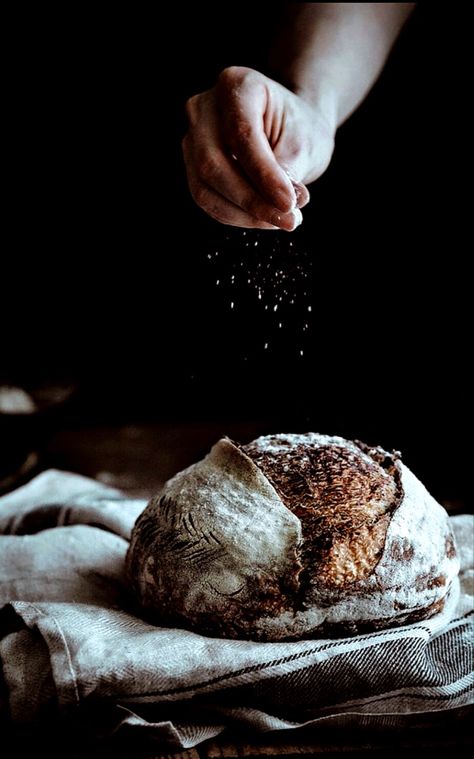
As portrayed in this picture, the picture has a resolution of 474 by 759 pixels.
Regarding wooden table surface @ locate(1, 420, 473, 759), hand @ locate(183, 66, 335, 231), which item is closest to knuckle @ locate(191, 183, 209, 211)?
hand @ locate(183, 66, 335, 231)

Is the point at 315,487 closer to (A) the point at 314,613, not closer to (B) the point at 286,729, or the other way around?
(A) the point at 314,613

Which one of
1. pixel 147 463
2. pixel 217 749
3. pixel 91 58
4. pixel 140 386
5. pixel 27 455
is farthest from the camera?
pixel 140 386

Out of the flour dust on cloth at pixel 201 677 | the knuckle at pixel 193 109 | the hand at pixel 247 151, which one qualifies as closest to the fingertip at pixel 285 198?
the hand at pixel 247 151

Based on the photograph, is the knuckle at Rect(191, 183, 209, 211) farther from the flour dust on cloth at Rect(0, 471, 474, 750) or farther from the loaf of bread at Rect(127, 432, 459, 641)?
the flour dust on cloth at Rect(0, 471, 474, 750)

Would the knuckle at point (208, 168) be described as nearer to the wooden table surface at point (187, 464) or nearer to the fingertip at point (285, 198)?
the fingertip at point (285, 198)

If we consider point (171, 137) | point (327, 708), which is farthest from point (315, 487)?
point (171, 137)

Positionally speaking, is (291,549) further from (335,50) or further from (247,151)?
(335,50)
